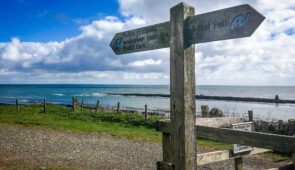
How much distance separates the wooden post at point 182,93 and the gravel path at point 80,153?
5.07 m

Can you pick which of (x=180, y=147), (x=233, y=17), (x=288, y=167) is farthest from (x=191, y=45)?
(x=288, y=167)

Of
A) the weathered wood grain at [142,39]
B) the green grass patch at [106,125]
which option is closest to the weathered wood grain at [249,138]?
the weathered wood grain at [142,39]

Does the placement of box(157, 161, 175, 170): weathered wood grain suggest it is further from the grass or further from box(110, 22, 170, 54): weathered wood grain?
the grass

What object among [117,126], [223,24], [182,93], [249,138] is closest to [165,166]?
[182,93]

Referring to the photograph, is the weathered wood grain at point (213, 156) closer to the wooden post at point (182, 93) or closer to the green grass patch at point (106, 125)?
the wooden post at point (182, 93)

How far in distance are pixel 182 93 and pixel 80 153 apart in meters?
7.19

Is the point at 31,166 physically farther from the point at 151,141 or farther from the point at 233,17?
the point at 233,17

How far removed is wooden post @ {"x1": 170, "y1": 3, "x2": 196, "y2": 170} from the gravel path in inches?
200

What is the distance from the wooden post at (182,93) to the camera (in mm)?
2570

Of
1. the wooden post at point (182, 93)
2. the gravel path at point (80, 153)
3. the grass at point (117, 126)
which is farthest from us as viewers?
the grass at point (117, 126)

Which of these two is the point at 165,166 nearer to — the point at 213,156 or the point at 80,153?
the point at 213,156

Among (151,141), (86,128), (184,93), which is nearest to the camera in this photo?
(184,93)

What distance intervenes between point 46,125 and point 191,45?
1507 cm

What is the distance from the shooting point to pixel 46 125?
15383 mm
